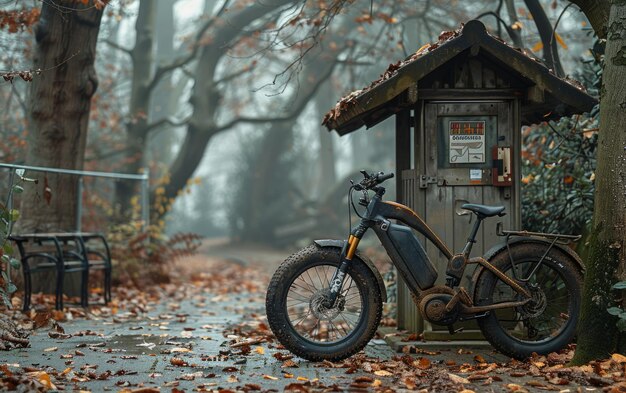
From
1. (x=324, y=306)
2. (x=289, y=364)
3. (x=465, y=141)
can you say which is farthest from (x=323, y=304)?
(x=465, y=141)

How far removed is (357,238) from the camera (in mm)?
6539

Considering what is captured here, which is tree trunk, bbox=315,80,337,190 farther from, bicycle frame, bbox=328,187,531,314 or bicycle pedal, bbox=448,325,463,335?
bicycle frame, bbox=328,187,531,314

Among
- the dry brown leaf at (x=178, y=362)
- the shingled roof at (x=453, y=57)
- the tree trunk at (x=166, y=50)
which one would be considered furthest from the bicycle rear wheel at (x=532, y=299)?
the tree trunk at (x=166, y=50)

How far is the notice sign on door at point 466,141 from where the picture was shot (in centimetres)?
739

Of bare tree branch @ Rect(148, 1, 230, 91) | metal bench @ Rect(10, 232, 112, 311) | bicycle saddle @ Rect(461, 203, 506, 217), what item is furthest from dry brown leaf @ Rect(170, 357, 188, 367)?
bare tree branch @ Rect(148, 1, 230, 91)

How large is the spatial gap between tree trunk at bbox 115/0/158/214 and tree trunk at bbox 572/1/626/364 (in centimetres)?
1308

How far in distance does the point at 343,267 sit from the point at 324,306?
1.12ft

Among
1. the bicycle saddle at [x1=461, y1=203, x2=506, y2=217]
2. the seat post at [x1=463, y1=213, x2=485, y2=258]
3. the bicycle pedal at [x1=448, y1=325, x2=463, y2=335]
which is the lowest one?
the bicycle pedal at [x1=448, y1=325, x2=463, y2=335]

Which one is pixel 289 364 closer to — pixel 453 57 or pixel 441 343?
pixel 441 343

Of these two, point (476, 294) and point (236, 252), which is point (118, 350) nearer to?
point (476, 294)

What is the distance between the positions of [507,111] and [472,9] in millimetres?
14470

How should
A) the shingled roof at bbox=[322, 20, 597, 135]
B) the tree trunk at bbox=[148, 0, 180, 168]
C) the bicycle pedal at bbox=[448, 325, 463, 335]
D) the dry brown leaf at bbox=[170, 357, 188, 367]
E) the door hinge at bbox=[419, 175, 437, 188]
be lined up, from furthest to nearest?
the tree trunk at bbox=[148, 0, 180, 168]
the door hinge at bbox=[419, 175, 437, 188]
the shingled roof at bbox=[322, 20, 597, 135]
the bicycle pedal at bbox=[448, 325, 463, 335]
the dry brown leaf at bbox=[170, 357, 188, 367]

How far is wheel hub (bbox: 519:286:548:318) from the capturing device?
22.0 feet

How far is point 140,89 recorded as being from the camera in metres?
18.5
